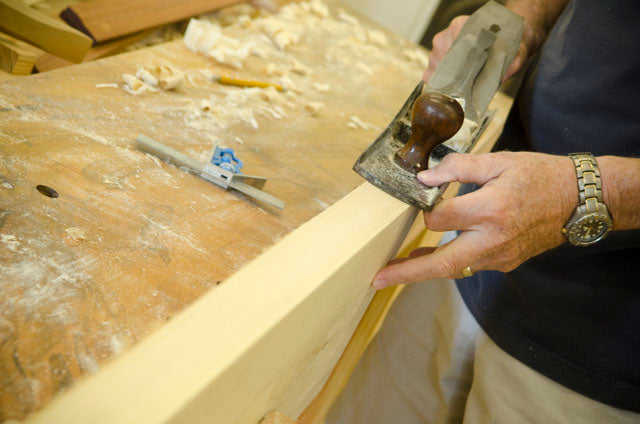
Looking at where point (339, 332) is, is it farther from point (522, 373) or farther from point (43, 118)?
point (43, 118)

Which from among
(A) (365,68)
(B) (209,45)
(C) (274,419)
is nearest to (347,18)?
(A) (365,68)

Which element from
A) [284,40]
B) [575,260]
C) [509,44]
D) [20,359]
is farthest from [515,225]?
[284,40]

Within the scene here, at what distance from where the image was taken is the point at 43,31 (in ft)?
3.92

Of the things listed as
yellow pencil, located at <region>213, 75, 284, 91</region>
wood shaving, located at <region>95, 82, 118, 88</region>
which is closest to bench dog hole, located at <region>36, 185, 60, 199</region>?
wood shaving, located at <region>95, 82, 118, 88</region>

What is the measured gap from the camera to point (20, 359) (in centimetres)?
53

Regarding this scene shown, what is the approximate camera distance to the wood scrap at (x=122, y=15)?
1.32 metres

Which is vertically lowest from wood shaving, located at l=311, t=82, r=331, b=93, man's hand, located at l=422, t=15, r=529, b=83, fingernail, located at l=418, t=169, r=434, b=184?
wood shaving, located at l=311, t=82, r=331, b=93

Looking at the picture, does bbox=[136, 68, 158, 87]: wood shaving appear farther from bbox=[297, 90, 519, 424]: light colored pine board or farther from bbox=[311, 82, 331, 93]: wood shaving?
bbox=[297, 90, 519, 424]: light colored pine board

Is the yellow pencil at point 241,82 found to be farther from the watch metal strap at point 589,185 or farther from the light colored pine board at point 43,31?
the watch metal strap at point 589,185

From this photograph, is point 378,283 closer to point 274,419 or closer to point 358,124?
point 274,419

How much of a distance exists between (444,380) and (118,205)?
0.83 m

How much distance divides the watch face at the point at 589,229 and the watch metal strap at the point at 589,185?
0.02 m

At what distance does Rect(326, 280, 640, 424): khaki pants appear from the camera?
944 millimetres

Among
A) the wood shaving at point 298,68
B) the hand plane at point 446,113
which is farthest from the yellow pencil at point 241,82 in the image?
the hand plane at point 446,113
